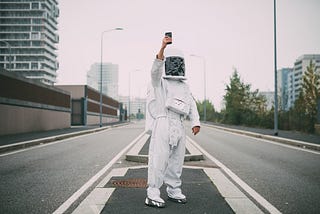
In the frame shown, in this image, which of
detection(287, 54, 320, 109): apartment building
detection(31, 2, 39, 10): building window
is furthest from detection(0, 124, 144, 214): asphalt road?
detection(287, 54, 320, 109): apartment building

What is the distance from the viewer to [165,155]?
13.8 feet

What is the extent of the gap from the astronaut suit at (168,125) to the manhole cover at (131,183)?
3.70 feet

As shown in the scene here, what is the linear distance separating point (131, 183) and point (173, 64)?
250 cm

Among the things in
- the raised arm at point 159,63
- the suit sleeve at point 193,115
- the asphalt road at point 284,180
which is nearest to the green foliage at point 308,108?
the asphalt road at point 284,180

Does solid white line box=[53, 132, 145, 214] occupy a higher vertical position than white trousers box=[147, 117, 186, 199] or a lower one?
lower

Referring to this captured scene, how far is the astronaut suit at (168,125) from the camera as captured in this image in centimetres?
420

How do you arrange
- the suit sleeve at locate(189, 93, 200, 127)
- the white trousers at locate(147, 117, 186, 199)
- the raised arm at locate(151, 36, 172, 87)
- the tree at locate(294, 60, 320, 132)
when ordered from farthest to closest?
the tree at locate(294, 60, 320, 132) < the suit sleeve at locate(189, 93, 200, 127) < the white trousers at locate(147, 117, 186, 199) < the raised arm at locate(151, 36, 172, 87)

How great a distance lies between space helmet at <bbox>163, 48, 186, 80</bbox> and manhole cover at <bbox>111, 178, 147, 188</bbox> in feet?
7.12

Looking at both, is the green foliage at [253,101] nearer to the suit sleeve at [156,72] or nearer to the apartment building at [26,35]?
the suit sleeve at [156,72]

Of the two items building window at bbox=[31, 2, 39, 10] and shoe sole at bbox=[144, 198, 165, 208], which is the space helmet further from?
building window at bbox=[31, 2, 39, 10]

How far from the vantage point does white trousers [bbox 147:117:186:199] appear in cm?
420

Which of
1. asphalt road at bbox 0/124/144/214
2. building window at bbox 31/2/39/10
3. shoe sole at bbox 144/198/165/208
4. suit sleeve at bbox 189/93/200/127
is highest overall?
building window at bbox 31/2/39/10

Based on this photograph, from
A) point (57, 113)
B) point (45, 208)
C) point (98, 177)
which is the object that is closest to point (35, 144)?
point (98, 177)

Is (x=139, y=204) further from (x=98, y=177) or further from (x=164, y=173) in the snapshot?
(x=98, y=177)
